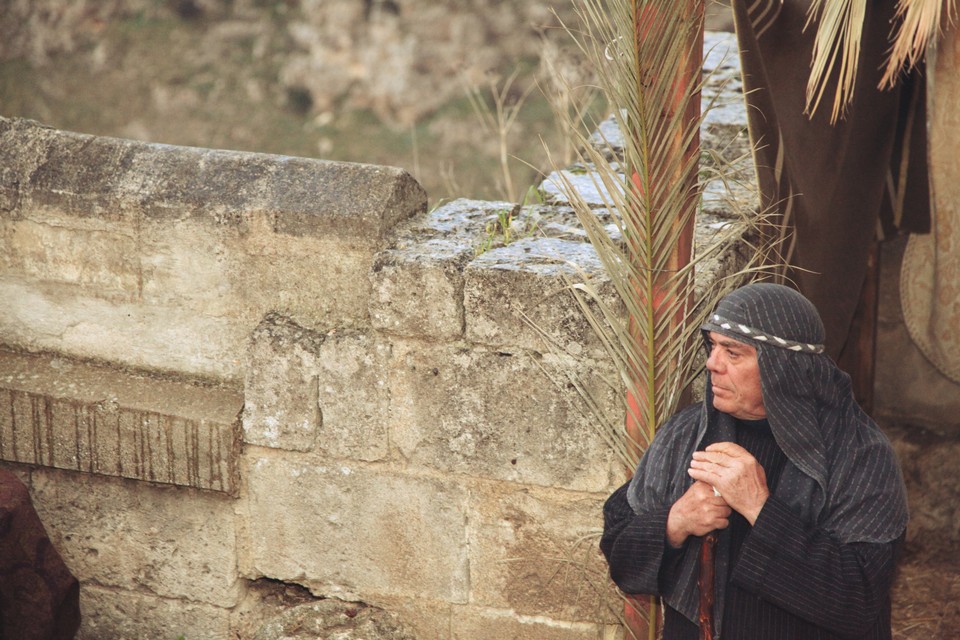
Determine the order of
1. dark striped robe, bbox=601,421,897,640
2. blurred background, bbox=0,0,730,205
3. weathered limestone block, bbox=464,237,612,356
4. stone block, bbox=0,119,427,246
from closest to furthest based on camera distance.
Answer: dark striped robe, bbox=601,421,897,640 < weathered limestone block, bbox=464,237,612,356 < stone block, bbox=0,119,427,246 < blurred background, bbox=0,0,730,205

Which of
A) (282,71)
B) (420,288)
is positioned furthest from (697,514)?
(282,71)

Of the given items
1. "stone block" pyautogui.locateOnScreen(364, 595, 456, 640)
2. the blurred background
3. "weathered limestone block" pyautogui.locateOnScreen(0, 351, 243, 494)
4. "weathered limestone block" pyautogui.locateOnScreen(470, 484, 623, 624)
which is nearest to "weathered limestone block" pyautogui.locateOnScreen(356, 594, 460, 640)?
"stone block" pyautogui.locateOnScreen(364, 595, 456, 640)

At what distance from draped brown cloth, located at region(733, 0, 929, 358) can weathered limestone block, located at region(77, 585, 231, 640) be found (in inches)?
76.7

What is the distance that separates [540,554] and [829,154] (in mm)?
1492

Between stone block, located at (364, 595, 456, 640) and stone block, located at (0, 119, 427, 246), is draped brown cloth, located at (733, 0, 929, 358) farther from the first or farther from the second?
stone block, located at (364, 595, 456, 640)

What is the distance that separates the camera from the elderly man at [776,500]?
223 centimetres

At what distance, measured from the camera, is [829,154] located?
11.3ft

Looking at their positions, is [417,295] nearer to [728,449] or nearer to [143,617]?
[728,449]

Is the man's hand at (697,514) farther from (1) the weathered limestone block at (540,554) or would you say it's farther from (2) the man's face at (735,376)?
(1) the weathered limestone block at (540,554)

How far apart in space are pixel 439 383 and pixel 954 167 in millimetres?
1957

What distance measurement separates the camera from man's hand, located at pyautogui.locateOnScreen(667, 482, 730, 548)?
2318mm

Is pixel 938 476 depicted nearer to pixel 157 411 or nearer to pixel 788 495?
pixel 788 495

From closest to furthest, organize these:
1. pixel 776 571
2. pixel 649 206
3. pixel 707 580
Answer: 1. pixel 776 571
2. pixel 707 580
3. pixel 649 206

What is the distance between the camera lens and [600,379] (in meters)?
2.85
